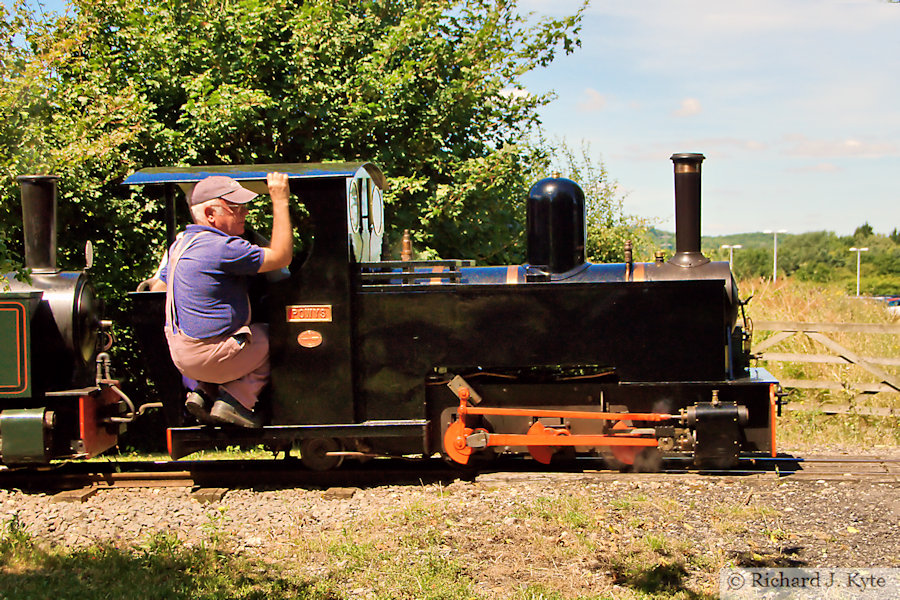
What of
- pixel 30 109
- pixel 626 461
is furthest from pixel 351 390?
pixel 30 109

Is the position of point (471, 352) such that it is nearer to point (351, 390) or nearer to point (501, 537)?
point (351, 390)

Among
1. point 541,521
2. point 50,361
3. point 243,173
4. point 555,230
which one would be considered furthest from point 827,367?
point 50,361

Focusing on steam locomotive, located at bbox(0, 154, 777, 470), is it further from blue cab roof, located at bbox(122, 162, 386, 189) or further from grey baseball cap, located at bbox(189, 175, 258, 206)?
grey baseball cap, located at bbox(189, 175, 258, 206)

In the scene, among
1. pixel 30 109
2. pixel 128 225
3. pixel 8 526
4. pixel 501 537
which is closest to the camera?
pixel 501 537

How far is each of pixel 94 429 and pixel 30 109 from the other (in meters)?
3.69

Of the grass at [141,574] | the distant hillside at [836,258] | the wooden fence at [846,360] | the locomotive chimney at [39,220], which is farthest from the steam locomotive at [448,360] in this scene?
the distant hillside at [836,258]

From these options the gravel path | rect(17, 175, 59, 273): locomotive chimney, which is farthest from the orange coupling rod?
rect(17, 175, 59, 273): locomotive chimney

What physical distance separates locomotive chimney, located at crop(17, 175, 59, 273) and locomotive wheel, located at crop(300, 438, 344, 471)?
8.06ft

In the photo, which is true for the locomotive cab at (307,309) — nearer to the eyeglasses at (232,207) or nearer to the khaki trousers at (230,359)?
the khaki trousers at (230,359)

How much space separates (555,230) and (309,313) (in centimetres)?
197

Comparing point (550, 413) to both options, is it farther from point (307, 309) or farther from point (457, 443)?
point (307, 309)

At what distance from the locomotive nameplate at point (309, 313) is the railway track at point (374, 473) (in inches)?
46.4

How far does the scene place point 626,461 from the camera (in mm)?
5797

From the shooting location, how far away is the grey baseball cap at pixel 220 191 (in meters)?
5.18
